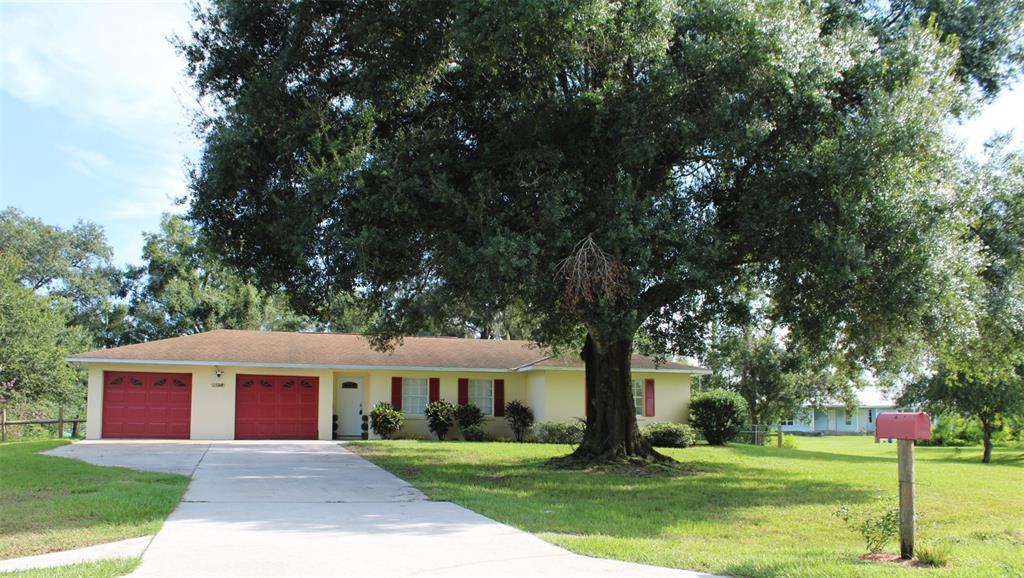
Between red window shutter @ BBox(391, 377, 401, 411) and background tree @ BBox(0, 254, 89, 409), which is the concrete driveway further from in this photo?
background tree @ BBox(0, 254, 89, 409)

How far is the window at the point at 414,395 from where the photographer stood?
92.2 feet

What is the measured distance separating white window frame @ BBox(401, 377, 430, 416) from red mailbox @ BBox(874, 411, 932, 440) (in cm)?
2201

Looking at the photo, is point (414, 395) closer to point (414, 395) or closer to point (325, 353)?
point (414, 395)

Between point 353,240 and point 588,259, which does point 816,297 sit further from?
point 353,240

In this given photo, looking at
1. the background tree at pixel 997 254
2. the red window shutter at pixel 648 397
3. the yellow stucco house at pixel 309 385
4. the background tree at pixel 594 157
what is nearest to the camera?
the background tree at pixel 594 157

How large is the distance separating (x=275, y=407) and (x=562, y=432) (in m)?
9.98

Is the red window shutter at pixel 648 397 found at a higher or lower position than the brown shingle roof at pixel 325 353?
lower

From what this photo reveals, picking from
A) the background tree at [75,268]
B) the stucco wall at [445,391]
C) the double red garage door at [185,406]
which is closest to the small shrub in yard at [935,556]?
the stucco wall at [445,391]

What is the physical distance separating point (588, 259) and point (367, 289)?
207 inches

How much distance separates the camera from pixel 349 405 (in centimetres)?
2891

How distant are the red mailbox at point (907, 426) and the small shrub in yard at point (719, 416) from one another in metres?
21.4

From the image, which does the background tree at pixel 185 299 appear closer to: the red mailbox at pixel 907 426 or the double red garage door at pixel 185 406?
the double red garage door at pixel 185 406

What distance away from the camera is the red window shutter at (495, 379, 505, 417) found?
28819 mm

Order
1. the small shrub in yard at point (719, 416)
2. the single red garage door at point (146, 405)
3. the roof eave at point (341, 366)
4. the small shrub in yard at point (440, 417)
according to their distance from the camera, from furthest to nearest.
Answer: the small shrub in yard at point (719, 416), the small shrub in yard at point (440, 417), the single red garage door at point (146, 405), the roof eave at point (341, 366)
